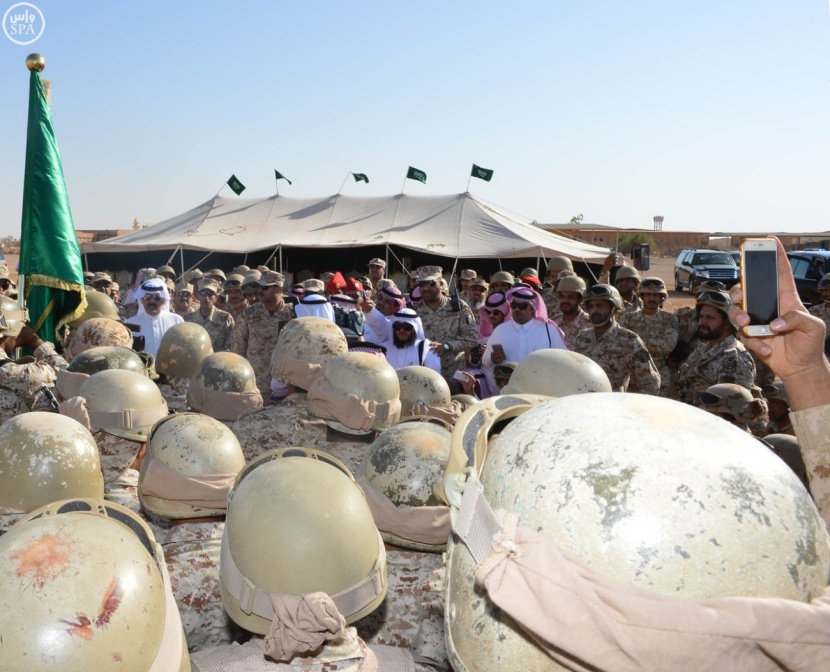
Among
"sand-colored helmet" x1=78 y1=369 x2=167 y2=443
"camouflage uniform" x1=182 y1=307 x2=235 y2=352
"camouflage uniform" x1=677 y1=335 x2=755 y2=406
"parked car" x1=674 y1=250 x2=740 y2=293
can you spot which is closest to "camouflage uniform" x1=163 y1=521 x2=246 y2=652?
"sand-colored helmet" x1=78 y1=369 x2=167 y2=443

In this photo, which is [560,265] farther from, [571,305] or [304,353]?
[304,353]

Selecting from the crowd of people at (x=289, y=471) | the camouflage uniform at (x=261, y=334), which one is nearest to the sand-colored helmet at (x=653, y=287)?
the crowd of people at (x=289, y=471)

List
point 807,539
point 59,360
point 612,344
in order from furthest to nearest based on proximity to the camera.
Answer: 1. point 612,344
2. point 59,360
3. point 807,539

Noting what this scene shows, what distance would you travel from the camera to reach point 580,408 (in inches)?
67.7

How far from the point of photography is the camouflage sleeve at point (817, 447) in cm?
209

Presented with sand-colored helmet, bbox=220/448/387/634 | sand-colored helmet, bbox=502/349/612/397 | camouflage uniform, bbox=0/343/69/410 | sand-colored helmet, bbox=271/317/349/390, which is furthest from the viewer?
camouflage uniform, bbox=0/343/69/410

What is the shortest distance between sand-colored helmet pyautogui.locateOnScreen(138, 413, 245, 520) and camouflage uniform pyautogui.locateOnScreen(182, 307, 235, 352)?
17.3 feet

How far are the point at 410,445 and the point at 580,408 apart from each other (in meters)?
2.07

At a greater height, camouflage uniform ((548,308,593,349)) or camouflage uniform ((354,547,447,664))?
camouflage uniform ((548,308,593,349))

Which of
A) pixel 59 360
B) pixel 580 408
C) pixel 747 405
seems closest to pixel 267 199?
pixel 59 360

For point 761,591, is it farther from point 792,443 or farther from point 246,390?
point 246,390

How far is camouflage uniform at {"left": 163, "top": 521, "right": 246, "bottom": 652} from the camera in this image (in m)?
3.39

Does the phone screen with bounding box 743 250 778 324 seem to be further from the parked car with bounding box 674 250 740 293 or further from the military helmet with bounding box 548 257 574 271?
the parked car with bounding box 674 250 740 293

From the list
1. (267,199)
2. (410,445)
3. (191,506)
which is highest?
(267,199)
